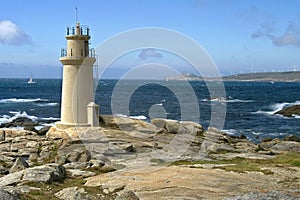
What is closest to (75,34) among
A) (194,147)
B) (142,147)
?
(142,147)

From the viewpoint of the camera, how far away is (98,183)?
1384cm

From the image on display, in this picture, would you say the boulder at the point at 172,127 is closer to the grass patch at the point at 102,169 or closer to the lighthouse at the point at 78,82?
the lighthouse at the point at 78,82

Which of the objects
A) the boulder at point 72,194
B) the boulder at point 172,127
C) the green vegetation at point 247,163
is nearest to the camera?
the boulder at point 72,194

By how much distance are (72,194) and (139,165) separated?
6.28 metres

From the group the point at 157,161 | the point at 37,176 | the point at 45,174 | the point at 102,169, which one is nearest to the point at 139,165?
the point at 157,161

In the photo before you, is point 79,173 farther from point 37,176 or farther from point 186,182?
point 186,182

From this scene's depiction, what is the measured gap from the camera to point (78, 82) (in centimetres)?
2503

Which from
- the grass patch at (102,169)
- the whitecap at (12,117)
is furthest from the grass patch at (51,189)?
the whitecap at (12,117)

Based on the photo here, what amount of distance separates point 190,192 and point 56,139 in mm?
14075

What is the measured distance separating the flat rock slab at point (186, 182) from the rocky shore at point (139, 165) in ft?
0.09

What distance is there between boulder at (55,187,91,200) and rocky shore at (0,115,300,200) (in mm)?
28

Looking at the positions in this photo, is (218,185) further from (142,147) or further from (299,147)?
(299,147)

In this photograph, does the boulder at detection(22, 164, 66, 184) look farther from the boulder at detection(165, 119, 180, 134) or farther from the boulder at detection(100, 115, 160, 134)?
the boulder at detection(165, 119, 180, 134)

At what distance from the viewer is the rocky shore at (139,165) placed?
1257 cm
